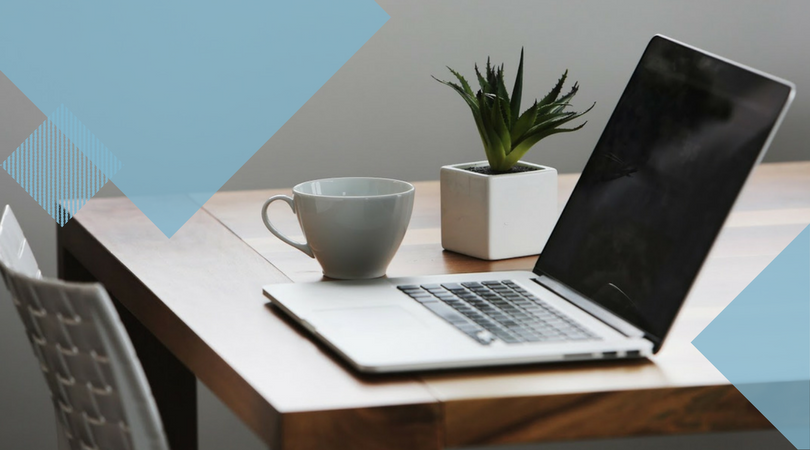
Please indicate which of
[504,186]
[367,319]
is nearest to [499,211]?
[504,186]

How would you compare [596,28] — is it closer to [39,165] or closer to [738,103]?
[39,165]

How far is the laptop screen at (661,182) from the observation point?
73cm

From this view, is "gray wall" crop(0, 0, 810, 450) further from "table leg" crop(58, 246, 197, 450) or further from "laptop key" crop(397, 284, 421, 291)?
"laptop key" crop(397, 284, 421, 291)

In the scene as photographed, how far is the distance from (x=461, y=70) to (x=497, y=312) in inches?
64.0

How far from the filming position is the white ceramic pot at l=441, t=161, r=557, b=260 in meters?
1.03

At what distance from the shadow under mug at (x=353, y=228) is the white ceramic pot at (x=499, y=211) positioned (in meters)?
0.11

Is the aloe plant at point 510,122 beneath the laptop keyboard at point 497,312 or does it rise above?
above

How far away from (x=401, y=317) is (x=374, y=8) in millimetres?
1615

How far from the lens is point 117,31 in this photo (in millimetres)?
1696

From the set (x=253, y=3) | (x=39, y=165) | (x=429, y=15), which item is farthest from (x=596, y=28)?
(x=39, y=165)

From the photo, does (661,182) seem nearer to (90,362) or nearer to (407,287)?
(407,287)

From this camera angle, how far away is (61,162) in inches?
76.2
